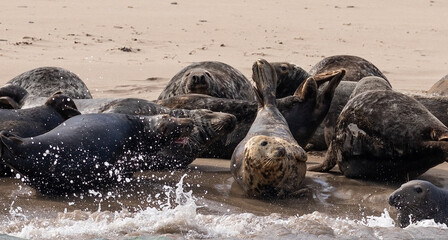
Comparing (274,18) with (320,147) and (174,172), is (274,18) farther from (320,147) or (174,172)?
(174,172)

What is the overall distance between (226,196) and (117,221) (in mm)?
1133

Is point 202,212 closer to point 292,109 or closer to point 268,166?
point 268,166

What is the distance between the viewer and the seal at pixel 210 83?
8.80 meters

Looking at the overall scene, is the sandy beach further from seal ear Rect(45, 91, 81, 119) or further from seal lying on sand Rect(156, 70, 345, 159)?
seal ear Rect(45, 91, 81, 119)

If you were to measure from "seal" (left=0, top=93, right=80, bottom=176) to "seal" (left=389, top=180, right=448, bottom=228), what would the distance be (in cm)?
253

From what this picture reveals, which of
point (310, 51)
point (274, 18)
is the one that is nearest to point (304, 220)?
point (310, 51)

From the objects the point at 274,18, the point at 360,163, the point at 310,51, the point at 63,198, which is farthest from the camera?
the point at 274,18

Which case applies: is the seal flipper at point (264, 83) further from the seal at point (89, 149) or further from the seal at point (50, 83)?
the seal at point (50, 83)

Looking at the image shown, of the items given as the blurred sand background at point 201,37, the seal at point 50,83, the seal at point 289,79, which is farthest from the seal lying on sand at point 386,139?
the blurred sand background at point 201,37

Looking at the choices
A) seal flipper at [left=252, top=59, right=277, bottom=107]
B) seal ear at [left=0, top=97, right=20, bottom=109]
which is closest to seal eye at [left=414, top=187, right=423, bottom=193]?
seal flipper at [left=252, top=59, right=277, bottom=107]

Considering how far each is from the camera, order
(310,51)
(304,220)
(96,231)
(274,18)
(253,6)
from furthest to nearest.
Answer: (253,6), (274,18), (310,51), (304,220), (96,231)

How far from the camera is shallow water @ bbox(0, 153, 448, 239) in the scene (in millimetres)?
5512

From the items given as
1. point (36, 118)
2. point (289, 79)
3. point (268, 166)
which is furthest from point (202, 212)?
point (289, 79)

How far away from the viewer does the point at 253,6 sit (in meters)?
19.5
